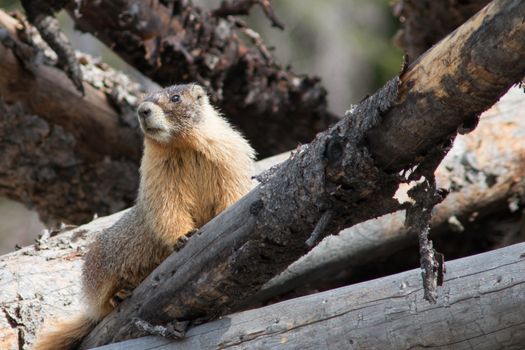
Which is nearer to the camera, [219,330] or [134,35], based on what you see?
[219,330]

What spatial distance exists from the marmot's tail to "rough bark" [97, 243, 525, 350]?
4.85ft

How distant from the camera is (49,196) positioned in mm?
8859

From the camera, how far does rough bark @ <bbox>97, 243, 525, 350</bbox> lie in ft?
14.0

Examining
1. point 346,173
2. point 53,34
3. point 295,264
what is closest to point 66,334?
point 295,264

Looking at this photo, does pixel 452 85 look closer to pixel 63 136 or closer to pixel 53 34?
pixel 53 34

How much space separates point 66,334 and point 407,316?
252 centimetres

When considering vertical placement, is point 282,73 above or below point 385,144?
above

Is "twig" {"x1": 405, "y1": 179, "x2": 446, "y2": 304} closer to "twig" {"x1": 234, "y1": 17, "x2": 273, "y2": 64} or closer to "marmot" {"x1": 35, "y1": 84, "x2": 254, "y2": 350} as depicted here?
"marmot" {"x1": 35, "y1": 84, "x2": 254, "y2": 350}

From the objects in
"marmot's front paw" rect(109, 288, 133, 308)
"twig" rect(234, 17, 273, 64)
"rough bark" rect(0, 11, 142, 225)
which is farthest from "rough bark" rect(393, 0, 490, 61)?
"marmot's front paw" rect(109, 288, 133, 308)

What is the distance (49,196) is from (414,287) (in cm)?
543

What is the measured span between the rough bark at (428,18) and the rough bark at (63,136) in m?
3.15

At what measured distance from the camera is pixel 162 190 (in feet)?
18.3

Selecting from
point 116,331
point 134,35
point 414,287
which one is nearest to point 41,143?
point 134,35

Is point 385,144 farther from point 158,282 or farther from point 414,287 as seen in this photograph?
point 158,282
